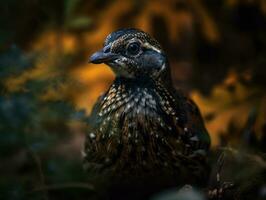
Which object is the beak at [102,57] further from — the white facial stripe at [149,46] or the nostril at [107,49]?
the white facial stripe at [149,46]

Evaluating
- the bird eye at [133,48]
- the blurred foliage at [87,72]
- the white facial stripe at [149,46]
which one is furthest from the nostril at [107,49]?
the blurred foliage at [87,72]

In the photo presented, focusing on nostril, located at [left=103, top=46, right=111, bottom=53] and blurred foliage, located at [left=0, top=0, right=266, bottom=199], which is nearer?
nostril, located at [left=103, top=46, right=111, bottom=53]

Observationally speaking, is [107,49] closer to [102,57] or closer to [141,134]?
[102,57]

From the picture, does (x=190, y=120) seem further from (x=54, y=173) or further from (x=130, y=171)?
(x=54, y=173)

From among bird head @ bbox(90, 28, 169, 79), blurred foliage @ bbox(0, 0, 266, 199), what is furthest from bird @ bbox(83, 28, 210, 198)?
blurred foliage @ bbox(0, 0, 266, 199)

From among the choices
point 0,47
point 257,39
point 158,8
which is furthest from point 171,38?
point 0,47

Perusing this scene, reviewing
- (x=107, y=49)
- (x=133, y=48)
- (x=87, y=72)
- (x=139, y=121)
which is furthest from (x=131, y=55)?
(x=87, y=72)

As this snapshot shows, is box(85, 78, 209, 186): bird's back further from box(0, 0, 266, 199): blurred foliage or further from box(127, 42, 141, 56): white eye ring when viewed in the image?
box(0, 0, 266, 199): blurred foliage
